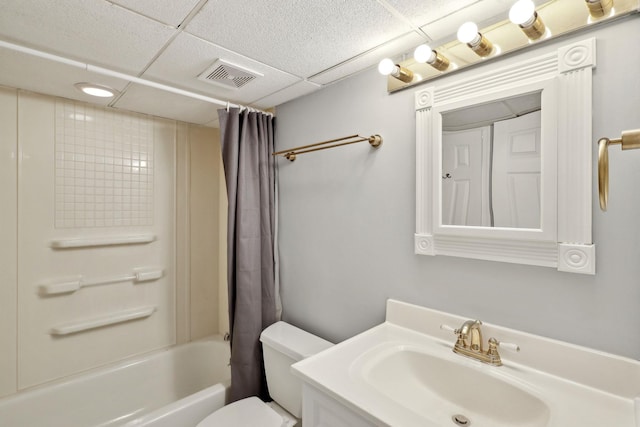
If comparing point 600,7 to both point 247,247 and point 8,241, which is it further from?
point 8,241

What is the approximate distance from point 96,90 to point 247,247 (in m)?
1.21

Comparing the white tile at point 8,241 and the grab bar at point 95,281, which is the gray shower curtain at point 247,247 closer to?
the grab bar at point 95,281

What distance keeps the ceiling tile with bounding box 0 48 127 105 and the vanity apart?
1.70 m

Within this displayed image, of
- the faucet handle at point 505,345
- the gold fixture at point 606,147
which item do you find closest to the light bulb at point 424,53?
the gold fixture at point 606,147

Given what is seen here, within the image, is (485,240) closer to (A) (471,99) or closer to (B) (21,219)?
(A) (471,99)

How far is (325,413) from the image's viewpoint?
965mm

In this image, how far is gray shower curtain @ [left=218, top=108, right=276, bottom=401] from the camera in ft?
5.79

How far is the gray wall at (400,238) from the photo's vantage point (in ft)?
2.85

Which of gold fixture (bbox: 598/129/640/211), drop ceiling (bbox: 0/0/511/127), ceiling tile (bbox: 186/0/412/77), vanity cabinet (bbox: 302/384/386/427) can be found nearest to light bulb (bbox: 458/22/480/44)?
drop ceiling (bbox: 0/0/511/127)

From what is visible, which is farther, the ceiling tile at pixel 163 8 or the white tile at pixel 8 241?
the white tile at pixel 8 241

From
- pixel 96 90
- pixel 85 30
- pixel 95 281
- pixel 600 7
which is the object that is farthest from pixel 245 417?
pixel 600 7

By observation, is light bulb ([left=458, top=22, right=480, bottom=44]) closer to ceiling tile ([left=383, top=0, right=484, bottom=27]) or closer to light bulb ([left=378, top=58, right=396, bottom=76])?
ceiling tile ([left=383, top=0, right=484, bottom=27])

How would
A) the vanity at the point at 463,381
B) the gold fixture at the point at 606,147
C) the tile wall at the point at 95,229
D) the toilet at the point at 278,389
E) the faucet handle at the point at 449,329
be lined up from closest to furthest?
the gold fixture at the point at 606,147 → the vanity at the point at 463,381 → the faucet handle at the point at 449,329 → the toilet at the point at 278,389 → the tile wall at the point at 95,229

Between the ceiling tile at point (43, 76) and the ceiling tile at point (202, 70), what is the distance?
27cm
